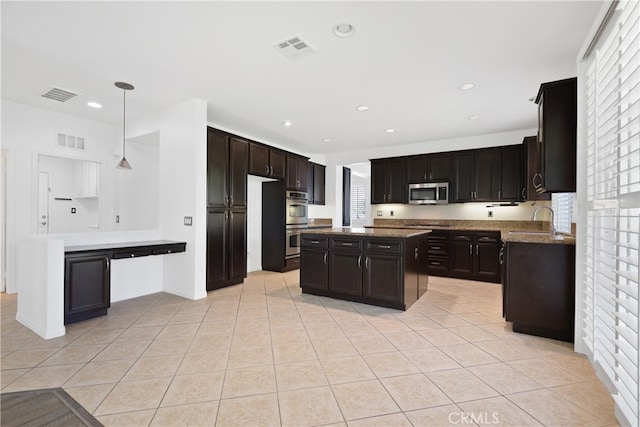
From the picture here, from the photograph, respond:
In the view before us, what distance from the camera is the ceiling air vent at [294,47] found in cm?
250

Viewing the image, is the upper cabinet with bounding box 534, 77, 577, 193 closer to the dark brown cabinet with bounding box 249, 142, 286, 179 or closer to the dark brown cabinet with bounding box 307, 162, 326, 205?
the dark brown cabinet with bounding box 249, 142, 286, 179

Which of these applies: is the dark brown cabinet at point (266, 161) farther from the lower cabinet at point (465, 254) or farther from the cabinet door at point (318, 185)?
the lower cabinet at point (465, 254)

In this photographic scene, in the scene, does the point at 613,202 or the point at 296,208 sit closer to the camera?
the point at 613,202

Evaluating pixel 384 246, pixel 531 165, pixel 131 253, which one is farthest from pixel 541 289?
pixel 131 253

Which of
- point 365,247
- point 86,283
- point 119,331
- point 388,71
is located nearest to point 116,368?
point 119,331

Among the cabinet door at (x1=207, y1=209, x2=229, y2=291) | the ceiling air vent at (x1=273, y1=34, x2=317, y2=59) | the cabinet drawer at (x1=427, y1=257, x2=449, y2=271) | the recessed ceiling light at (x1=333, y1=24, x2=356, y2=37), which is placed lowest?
the cabinet drawer at (x1=427, y1=257, x2=449, y2=271)

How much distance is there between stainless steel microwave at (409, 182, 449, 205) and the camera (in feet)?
18.6

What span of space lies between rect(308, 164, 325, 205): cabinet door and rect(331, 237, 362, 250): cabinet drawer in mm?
3147

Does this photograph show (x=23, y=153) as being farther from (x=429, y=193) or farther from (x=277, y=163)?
(x=429, y=193)

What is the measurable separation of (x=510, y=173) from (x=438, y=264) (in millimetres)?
2017

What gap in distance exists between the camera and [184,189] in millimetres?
4012

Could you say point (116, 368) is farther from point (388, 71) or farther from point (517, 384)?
point (388, 71)

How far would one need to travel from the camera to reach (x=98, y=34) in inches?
96.0

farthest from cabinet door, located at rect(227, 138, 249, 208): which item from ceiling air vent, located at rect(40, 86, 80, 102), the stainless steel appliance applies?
ceiling air vent, located at rect(40, 86, 80, 102)
